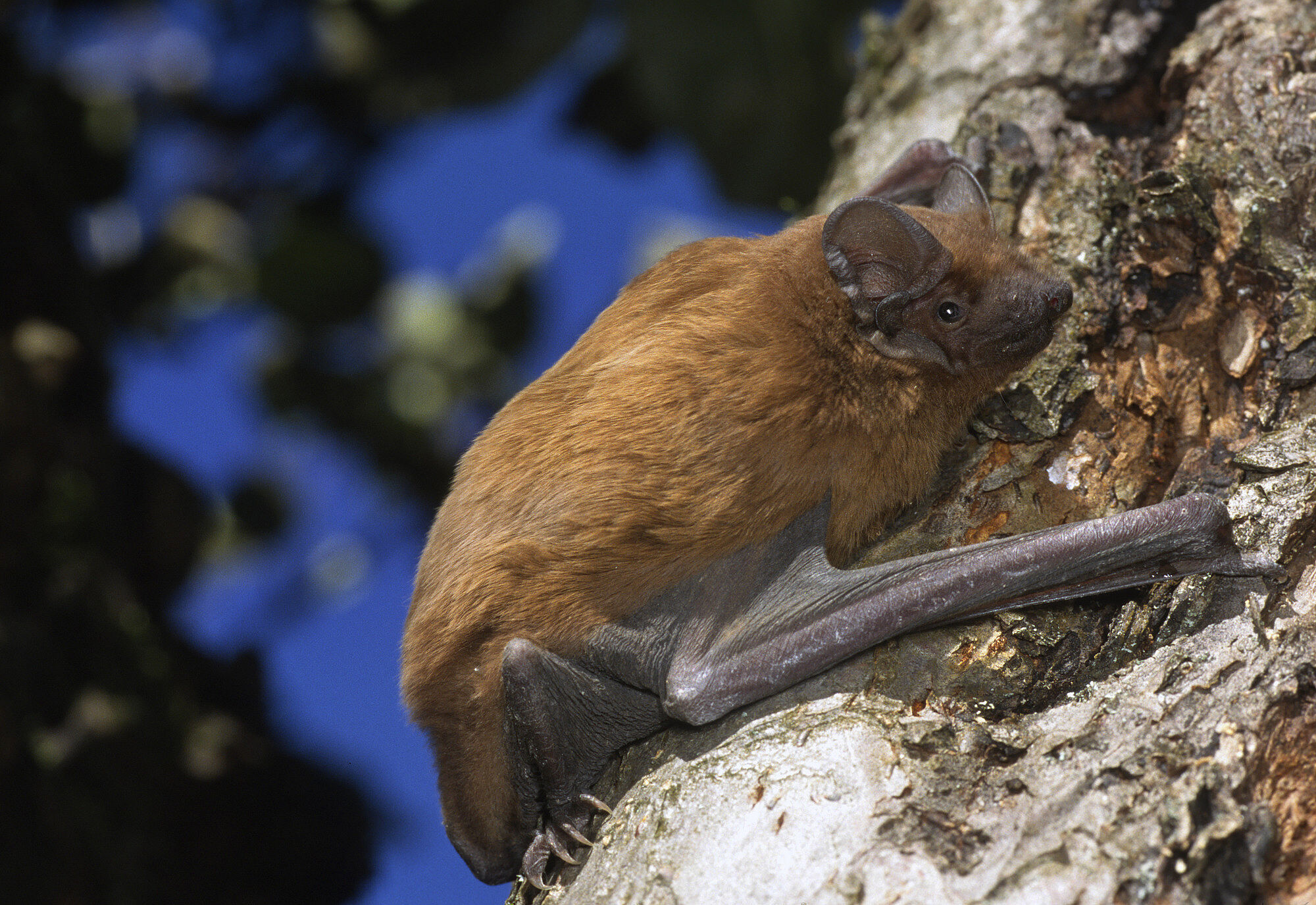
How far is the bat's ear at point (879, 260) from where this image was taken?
3.36 meters

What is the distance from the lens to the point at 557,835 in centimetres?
300

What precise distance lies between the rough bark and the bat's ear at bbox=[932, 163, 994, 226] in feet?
0.63

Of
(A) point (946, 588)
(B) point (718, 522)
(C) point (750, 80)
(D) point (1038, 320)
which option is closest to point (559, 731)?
(B) point (718, 522)

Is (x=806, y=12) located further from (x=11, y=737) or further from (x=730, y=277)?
(x=11, y=737)

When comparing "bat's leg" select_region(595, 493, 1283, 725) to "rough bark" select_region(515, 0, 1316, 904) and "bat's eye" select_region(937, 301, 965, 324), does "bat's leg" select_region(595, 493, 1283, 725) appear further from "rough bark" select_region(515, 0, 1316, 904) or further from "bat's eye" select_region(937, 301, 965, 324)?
"bat's eye" select_region(937, 301, 965, 324)

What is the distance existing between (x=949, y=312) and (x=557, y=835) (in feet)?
6.57

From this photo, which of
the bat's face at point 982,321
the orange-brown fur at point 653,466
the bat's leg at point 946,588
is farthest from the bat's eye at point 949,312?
the bat's leg at point 946,588

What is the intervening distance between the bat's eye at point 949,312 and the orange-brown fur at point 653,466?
0.13 metres

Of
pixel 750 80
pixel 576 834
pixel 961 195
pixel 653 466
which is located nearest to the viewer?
pixel 576 834

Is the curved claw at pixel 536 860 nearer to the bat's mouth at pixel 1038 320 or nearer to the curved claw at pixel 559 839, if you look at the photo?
the curved claw at pixel 559 839

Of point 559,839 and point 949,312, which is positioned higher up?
point 949,312

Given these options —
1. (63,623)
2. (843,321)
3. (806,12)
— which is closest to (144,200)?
(63,623)

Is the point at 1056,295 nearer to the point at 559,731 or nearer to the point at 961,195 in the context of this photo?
the point at 961,195

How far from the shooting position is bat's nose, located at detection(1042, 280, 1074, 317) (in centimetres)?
334
